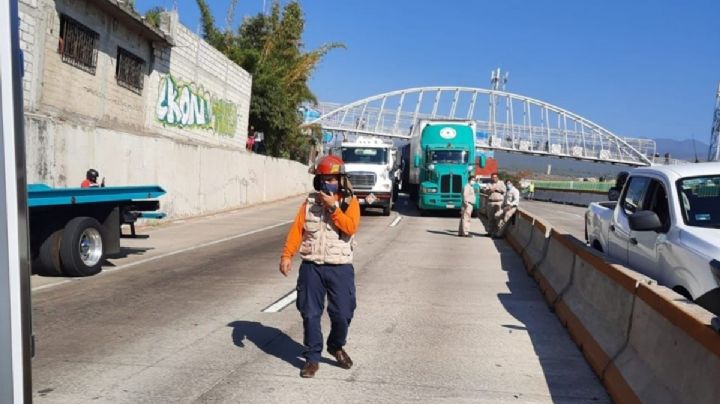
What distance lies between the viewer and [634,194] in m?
7.88

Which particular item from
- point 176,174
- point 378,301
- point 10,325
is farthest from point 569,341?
point 176,174

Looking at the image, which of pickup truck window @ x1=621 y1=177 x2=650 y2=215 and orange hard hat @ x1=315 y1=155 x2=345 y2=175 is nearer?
orange hard hat @ x1=315 y1=155 x2=345 y2=175

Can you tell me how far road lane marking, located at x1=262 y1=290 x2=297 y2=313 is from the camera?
8156 mm

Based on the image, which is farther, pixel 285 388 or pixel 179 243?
pixel 179 243

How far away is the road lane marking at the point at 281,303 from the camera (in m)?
8.16

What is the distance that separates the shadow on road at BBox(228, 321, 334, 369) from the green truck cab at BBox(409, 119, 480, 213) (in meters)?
19.3

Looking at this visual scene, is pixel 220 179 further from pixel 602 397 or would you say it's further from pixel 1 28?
pixel 1 28

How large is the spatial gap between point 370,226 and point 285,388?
54.1ft

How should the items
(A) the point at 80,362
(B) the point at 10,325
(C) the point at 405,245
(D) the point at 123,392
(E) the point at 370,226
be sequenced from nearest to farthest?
(B) the point at 10,325 < (D) the point at 123,392 < (A) the point at 80,362 < (C) the point at 405,245 < (E) the point at 370,226

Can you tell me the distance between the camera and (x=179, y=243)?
15.3 meters

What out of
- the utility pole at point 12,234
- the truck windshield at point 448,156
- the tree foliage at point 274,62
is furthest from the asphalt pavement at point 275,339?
the tree foliage at point 274,62

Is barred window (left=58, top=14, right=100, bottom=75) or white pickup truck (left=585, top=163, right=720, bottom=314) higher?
barred window (left=58, top=14, right=100, bottom=75)

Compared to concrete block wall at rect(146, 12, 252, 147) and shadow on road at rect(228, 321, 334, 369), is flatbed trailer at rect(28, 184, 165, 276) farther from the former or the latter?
concrete block wall at rect(146, 12, 252, 147)

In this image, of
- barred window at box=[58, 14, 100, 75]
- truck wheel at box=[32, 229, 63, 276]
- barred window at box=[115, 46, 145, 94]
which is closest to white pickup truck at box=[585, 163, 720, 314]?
truck wheel at box=[32, 229, 63, 276]
